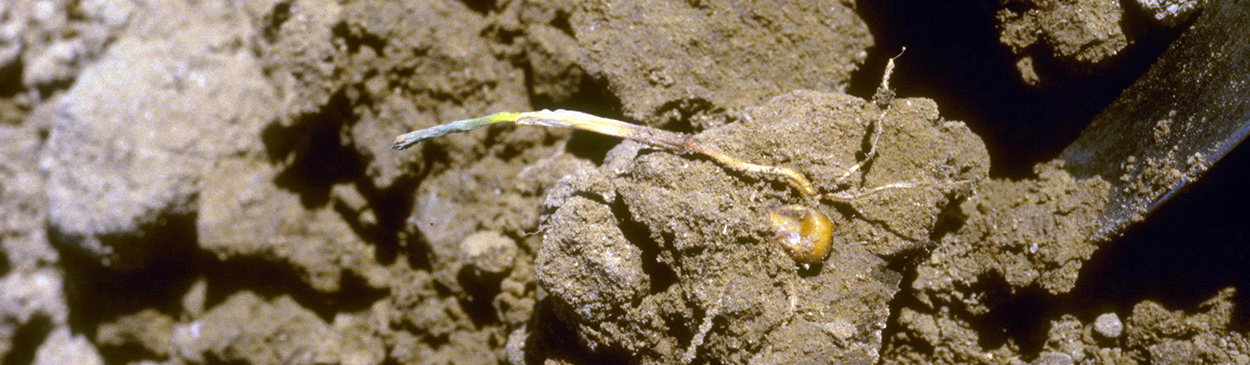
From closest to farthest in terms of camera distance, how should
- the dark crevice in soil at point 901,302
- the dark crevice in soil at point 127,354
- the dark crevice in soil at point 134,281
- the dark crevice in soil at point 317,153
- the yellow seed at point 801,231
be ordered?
the yellow seed at point 801,231
the dark crevice in soil at point 901,302
the dark crevice in soil at point 317,153
the dark crevice in soil at point 134,281
the dark crevice in soil at point 127,354

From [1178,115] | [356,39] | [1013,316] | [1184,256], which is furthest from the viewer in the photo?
[356,39]

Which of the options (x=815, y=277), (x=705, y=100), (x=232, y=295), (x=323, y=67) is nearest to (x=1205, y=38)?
(x=815, y=277)

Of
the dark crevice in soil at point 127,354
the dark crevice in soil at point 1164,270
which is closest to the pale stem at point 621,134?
the dark crevice in soil at point 1164,270

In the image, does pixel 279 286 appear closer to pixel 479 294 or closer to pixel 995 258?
pixel 479 294

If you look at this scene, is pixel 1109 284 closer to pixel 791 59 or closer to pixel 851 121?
pixel 851 121

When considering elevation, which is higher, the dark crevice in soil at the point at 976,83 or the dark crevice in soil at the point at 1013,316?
the dark crevice in soil at the point at 976,83

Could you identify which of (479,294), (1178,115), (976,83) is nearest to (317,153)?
(479,294)

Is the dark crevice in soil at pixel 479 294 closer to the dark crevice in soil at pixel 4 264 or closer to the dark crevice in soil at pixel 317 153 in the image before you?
the dark crevice in soil at pixel 317 153

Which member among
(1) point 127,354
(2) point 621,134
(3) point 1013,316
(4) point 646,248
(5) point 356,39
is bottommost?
(1) point 127,354
